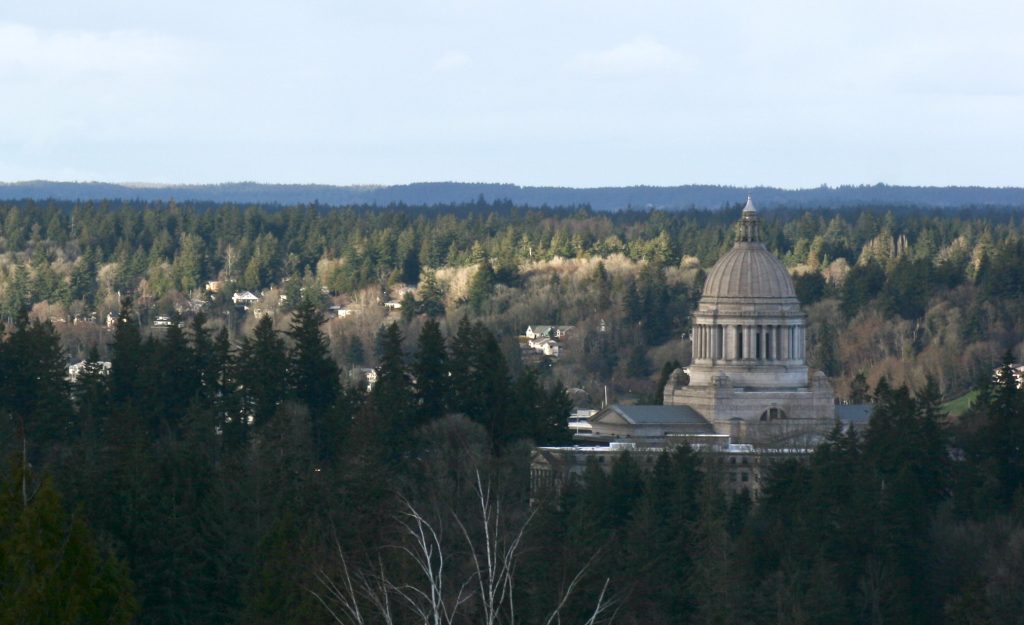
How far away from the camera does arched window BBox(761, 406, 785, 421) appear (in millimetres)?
121312

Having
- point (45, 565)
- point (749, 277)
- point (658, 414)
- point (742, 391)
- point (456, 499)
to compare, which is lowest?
point (658, 414)

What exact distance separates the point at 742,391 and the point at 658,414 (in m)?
3.83

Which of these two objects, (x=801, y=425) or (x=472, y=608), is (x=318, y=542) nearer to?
(x=472, y=608)

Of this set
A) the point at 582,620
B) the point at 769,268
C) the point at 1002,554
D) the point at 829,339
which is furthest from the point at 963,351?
the point at 582,620

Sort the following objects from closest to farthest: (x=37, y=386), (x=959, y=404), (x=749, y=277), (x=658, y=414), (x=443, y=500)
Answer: (x=443, y=500) → (x=37, y=386) → (x=658, y=414) → (x=749, y=277) → (x=959, y=404)

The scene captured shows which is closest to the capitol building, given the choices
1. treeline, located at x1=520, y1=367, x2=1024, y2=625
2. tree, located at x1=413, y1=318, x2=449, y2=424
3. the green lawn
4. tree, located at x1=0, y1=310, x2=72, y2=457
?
tree, located at x1=413, y1=318, x2=449, y2=424

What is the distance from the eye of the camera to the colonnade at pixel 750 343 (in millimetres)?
123562

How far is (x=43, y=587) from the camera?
60.1m

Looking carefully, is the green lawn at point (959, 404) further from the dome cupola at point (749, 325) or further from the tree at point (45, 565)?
the tree at point (45, 565)

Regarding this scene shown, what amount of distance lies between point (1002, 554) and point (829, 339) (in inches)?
2925

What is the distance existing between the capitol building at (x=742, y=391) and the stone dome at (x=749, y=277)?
4 cm

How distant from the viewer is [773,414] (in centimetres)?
12181

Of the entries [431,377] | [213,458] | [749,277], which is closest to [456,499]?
[213,458]

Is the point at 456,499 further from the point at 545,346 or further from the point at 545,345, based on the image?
the point at 545,345
